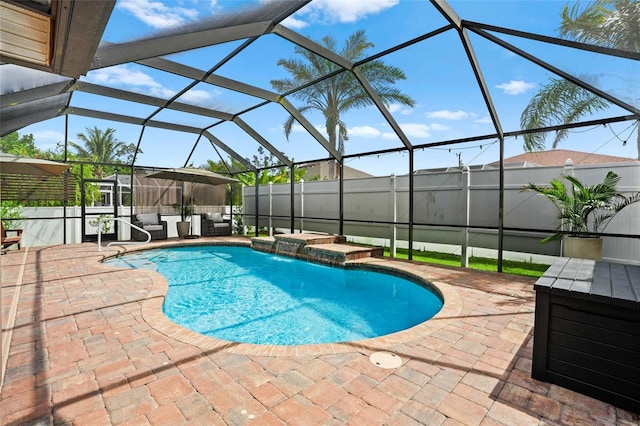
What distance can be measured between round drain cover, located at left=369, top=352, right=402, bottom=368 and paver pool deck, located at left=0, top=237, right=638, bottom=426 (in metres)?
0.06

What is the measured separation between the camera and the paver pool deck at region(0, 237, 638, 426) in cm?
214

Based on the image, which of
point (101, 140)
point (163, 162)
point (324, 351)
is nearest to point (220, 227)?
point (163, 162)

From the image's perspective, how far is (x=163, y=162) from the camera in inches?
575

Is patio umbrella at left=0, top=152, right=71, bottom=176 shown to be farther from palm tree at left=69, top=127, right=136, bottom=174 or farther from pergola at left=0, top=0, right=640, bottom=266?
palm tree at left=69, top=127, right=136, bottom=174

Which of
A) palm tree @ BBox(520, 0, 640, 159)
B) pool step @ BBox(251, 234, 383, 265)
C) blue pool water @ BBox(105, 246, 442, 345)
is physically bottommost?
blue pool water @ BBox(105, 246, 442, 345)

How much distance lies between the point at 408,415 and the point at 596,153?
306 inches

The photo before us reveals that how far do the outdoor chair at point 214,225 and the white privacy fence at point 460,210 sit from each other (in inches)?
153

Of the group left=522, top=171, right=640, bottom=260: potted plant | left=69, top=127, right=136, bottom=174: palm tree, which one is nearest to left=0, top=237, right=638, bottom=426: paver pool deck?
left=522, top=171, right=640, bottom=260: potted plant

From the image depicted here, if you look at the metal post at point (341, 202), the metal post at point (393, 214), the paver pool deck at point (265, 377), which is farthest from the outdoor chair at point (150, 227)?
the metal post at point (393, 214)

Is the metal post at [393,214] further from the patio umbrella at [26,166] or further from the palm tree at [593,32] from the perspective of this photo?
the patio umbrella at [26,166]

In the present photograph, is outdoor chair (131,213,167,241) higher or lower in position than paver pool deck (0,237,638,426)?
higher

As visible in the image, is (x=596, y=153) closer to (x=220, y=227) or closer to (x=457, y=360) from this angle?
(x=457, y=360)

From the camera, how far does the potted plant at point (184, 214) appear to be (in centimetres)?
1310

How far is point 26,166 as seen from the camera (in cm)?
775
